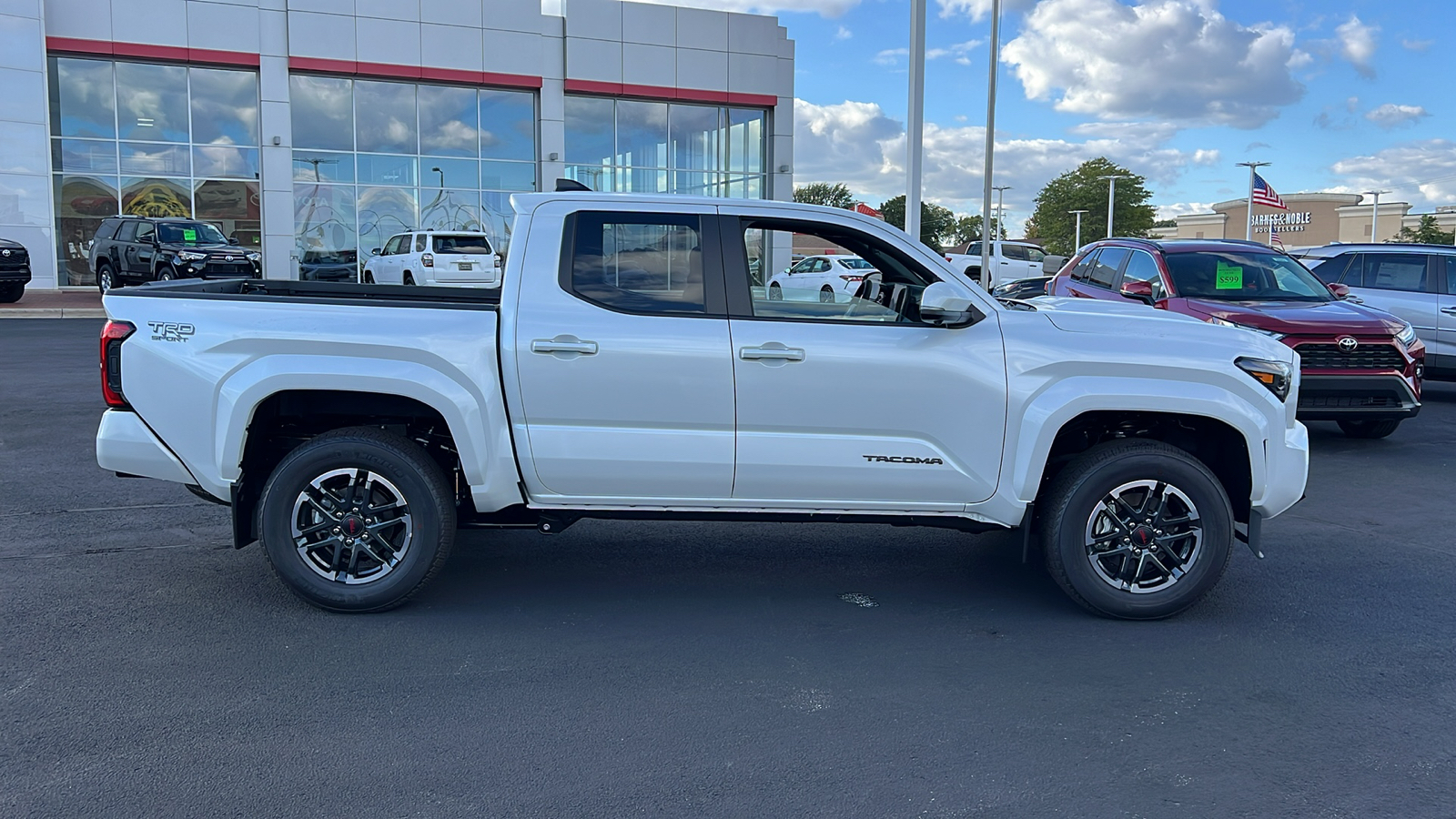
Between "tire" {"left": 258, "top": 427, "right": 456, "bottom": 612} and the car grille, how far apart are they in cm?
775

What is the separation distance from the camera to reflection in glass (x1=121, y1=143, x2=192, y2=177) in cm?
2902

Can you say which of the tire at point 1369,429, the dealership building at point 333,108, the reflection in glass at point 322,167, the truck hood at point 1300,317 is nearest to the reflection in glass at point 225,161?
the dealership building at point 333,108

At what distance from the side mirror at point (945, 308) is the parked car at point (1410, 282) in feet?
31.6

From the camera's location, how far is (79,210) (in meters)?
29.0

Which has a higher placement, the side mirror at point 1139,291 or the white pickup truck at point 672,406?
the side mirror at point 1139,291

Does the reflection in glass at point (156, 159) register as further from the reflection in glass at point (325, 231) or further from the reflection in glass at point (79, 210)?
the reflection in glass at point (325, 231)

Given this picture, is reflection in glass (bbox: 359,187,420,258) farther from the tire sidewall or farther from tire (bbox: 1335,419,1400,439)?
the tire sidewall

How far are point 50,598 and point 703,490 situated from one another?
3.12 meters

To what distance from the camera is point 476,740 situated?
12.7ft

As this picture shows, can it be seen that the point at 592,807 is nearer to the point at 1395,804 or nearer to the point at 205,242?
the point at 1395,804

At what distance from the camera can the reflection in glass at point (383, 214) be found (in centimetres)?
3064

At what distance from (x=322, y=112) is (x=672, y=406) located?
2821cm

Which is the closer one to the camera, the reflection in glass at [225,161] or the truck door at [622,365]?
the truck door at [622,365]

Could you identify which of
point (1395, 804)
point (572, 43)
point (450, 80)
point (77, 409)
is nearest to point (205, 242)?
point (450, 80)
